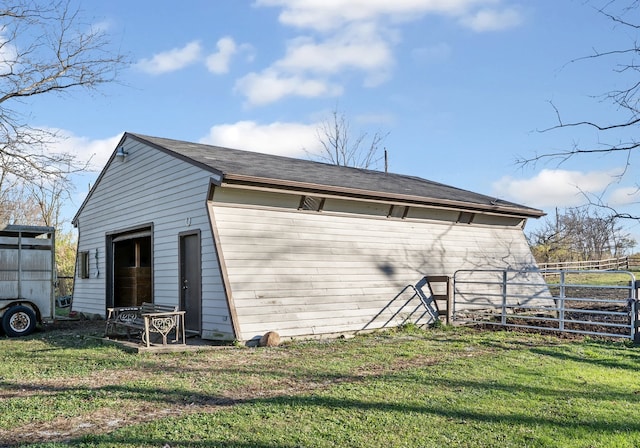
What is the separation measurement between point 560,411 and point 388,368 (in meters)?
2.50

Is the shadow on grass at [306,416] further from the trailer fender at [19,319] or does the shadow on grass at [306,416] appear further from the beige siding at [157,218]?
the trailer fender at [19,319]

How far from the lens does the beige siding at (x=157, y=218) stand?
32.9 ft

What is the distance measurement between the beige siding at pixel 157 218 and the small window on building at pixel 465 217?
746cm

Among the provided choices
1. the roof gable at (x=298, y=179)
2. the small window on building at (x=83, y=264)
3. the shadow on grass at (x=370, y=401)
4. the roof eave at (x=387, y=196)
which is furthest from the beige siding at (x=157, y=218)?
the shadow on grass at (x=370, y=401)

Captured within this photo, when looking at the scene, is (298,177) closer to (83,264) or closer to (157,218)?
(157,218)

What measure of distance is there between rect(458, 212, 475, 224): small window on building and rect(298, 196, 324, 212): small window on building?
488 centimetres

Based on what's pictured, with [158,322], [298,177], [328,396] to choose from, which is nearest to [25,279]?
[158,322]

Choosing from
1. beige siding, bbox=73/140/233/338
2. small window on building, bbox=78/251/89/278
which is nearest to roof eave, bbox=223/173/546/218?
beige siding, bbox=73/140/233/338

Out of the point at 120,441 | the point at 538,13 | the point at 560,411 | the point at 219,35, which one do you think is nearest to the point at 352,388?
the point at 560,411

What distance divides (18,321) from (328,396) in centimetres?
937

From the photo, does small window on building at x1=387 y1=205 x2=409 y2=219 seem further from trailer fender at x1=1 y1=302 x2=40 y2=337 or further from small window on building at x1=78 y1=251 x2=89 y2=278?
small window on building at x1=78 y1=251 x2=89 y2=278

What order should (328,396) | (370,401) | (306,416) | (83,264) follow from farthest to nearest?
(83,264)
(328,396)
(370,401)
(306,416)

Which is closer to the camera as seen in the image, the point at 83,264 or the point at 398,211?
the point at 398,211

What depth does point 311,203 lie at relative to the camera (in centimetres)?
1130
